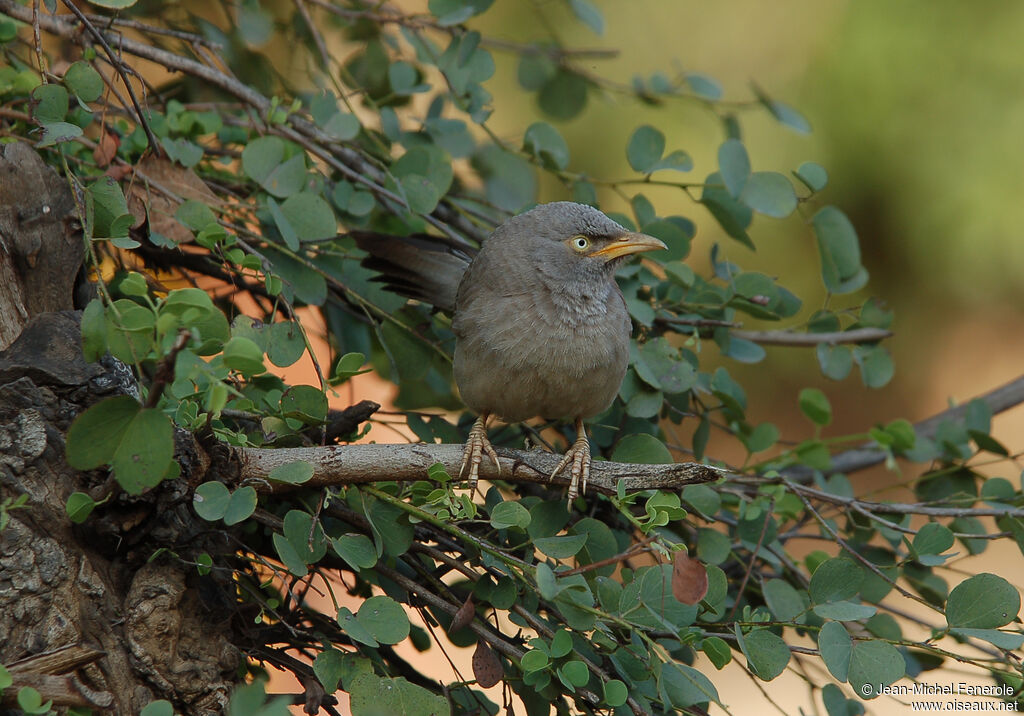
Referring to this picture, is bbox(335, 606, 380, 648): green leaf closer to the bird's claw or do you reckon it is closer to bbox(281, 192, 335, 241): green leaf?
the bird's claw

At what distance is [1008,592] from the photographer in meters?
2.26

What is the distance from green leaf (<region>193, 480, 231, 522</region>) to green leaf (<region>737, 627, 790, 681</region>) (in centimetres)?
130

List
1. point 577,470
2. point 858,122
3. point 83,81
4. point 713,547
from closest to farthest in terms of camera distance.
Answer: point 83,81
point 577,470
point 713,547
point 858,122

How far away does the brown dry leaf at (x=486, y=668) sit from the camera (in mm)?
2197

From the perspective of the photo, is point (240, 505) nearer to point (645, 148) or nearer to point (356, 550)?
point (356, 550)

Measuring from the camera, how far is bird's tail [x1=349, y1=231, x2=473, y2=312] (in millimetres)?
3162

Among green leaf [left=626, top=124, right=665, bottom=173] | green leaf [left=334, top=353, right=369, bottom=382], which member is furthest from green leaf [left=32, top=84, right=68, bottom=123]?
green leaf [left=626, top=124, right=665, bottom=173]

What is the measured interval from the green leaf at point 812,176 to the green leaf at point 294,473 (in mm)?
2020

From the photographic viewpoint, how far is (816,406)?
3.39 m

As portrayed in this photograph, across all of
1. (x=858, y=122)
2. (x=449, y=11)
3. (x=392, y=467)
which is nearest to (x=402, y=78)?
(x=449, y=11)

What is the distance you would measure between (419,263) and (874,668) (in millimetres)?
1947

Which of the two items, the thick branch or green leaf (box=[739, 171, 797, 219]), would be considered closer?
the thick branch

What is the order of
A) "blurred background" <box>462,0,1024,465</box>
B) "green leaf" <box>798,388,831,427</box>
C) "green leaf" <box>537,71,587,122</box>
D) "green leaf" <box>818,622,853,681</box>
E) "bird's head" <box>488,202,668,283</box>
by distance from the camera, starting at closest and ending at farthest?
"green leaf" <box>818,622,853,681</box> → "bird's head" <box>488,202,668,283</box> → "green leaf" <box>798,388,831,427</box> → "green leaf" <box>537,71,587,122</box> → "blurred background" <box>462,0,1024,465</box>

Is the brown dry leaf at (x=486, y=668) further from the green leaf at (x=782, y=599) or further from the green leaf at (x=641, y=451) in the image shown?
the green leaf at (x=782, y=599)
